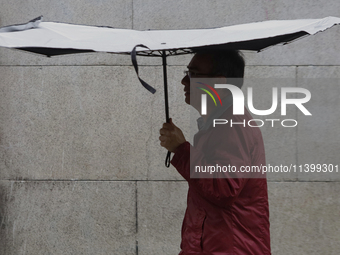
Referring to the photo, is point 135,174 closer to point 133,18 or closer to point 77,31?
point 133,18

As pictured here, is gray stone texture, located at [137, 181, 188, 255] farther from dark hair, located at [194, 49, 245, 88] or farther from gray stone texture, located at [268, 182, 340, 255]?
dark hair, located at [194, 49, 245, 88]

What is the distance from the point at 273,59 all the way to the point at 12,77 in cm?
308

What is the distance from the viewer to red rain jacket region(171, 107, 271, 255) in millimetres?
2039

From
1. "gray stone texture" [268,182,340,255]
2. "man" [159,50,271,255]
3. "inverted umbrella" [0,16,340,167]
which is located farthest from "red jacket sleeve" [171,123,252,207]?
"gray stone texture" [268,182,340,255]

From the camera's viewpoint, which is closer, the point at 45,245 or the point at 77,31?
the point at 77,31

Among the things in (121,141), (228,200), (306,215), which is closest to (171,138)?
(228,200)

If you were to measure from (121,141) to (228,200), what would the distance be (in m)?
2.54

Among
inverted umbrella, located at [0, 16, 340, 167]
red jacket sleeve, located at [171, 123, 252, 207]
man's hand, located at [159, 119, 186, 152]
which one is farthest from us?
man's hand, located at [159, 119, 186, 152]

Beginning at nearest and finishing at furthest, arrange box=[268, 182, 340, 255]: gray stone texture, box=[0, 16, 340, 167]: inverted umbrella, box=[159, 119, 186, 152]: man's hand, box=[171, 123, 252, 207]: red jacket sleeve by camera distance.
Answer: box=[0, 16, 340, 167]: inverted umbrella < box=[171, 123, 252, 207]: red jacket sleeve < box=[159, 119, 186, 152]: man's hand < box=[268, 182, 340, 255]: gray stone texture

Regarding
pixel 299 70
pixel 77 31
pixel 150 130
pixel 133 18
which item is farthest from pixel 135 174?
pixel 77 31

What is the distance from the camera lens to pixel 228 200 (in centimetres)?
205

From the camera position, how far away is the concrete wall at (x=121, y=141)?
14.3 feet

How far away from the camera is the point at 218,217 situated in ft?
7.09

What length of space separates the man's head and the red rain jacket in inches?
9.3
